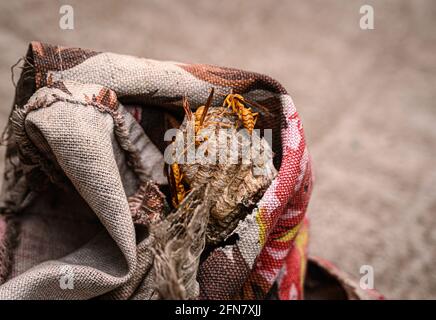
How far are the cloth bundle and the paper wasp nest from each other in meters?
0.01

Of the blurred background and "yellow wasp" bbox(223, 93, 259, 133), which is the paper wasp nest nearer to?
"yellow wasp" bbox(223, 93, 259, 133)

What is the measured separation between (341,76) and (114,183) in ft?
3.03

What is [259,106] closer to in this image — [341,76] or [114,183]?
[114,183]

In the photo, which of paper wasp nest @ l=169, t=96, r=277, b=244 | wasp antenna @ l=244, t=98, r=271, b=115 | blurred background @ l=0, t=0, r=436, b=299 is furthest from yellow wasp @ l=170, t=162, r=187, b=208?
blurred background @ l=0, t=0, r=436, b=299

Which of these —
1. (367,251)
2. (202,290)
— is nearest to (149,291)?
(202,290)

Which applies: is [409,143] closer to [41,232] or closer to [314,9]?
[314,9]

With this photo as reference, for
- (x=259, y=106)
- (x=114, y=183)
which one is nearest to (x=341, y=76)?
(x=259, y=106)

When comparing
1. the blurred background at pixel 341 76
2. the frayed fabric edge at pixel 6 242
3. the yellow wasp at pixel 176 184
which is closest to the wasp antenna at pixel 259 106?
the yellow wasp at pixel 176 184

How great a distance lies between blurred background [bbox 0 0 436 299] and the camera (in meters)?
1.05

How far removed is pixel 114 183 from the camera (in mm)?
507

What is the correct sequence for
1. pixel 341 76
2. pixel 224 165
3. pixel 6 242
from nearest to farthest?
1. pixel 224 165
2. pixel 6 242
3. pixel 341 76

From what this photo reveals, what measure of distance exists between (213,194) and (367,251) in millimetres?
622

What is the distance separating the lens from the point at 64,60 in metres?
0.55

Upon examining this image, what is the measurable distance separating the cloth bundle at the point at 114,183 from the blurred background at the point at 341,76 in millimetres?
460
